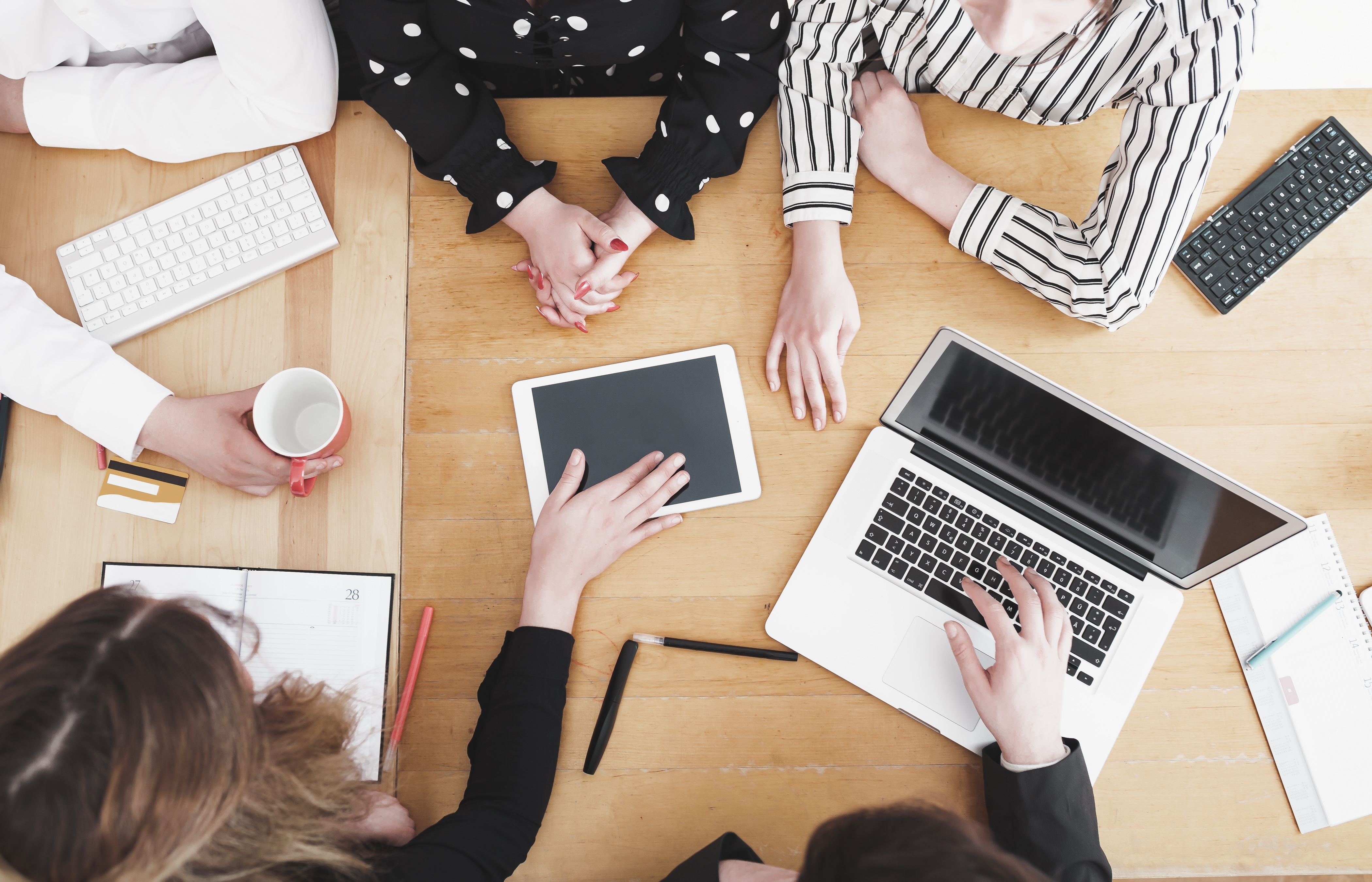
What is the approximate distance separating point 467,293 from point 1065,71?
A: 786 mm

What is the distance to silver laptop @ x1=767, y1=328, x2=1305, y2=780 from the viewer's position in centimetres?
80

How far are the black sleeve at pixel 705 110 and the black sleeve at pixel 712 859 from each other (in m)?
0.70

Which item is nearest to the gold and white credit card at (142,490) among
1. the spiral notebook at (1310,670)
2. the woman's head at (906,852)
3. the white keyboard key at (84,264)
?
the white keyboard key at (84,264)

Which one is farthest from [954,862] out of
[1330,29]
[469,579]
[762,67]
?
[1330,29]

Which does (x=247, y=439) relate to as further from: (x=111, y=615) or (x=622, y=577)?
(x=622, y=577)

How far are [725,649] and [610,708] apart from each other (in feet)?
0.49

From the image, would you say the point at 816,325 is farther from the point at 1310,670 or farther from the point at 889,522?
the point at 1310,670

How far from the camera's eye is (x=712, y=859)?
0.71 metres

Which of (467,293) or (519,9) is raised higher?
(519,9)

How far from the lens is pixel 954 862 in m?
0.49

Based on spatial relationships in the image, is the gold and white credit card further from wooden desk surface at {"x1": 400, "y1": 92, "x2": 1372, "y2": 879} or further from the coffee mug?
wooden desk surface at {"x1": 400, "y1": 92, "x2": 1372, "y2": 879}

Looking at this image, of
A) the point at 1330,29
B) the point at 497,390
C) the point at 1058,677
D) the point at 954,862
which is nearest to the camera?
the point at 954,862

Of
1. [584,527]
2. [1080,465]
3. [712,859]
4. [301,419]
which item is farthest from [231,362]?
[1080,465]

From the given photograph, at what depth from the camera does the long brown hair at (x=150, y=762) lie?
1.66 feet
